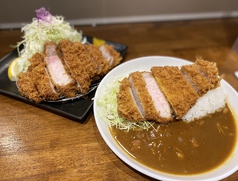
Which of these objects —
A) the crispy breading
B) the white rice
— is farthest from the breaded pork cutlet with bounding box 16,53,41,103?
the white rice

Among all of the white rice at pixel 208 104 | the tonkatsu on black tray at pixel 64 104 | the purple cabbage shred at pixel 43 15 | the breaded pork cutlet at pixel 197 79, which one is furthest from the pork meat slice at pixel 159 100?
the purple cabbage shred at pixel 43 15

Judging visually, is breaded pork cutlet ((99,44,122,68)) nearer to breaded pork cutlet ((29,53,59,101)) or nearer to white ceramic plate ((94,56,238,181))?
white ceramic plate ((94,56,238,181))

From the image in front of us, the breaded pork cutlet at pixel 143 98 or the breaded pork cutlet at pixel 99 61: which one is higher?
the breaded pork cutlet at pixel 99 61

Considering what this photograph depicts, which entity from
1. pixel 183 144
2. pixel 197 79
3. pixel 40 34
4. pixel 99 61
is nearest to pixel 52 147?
pixel 99 61

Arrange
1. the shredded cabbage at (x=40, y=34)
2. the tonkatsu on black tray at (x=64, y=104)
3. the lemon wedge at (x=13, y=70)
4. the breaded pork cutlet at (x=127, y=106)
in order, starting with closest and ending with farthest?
the breaded pork cutlet at (x=127, y=106), the tonkatsu on black tray at (x=64, y=104), the lemon wedge at (x=13, y=70), the shredded cabbage at (x=40, y=34)

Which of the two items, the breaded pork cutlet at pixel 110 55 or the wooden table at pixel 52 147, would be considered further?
the breaded pork cutlet at pixel 110 55

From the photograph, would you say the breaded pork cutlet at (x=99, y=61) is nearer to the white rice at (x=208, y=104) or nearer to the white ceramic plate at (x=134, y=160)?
the white ceramic plate at (x=134, y=160)

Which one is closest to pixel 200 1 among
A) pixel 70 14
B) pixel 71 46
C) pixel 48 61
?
pixel 70 14
